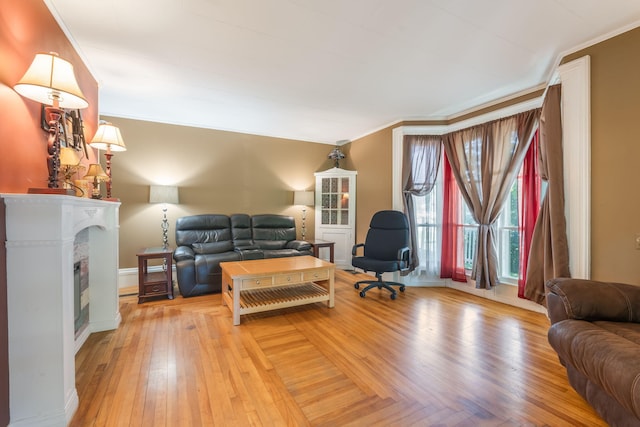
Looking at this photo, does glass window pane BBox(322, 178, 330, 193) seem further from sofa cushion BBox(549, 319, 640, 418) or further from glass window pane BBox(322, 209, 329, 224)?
sofa cushion BBox(549, 319, 640, 418)

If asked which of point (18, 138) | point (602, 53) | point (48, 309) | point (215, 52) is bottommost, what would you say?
point (48, 309)

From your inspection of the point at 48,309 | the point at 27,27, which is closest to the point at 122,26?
the point at 27,27

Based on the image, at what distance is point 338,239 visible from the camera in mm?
4922

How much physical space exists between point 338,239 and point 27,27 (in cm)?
426

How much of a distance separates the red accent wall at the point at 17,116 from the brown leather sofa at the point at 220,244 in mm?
1885

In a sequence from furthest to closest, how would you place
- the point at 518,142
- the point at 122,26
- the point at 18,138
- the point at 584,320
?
the point at 518,142
the point at 122,26
the point at 584,320
the point at 18,138

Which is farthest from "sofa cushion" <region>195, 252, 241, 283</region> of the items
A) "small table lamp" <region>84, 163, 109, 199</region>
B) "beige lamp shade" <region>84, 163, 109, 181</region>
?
"beige lamp shade" <region>84, 163, 109, 181</region>

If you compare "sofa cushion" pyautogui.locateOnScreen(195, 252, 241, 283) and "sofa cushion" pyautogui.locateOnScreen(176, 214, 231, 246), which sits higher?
"sofa cushion" pyautogui.locateOnScreen(176, 214, 231, 246)

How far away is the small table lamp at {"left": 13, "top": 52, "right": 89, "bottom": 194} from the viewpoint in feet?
4.33

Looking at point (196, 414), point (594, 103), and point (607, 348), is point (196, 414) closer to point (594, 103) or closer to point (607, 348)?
point (607, 348)

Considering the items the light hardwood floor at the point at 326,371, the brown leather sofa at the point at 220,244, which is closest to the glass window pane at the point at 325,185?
the brown leather sofa at the point at 220,244

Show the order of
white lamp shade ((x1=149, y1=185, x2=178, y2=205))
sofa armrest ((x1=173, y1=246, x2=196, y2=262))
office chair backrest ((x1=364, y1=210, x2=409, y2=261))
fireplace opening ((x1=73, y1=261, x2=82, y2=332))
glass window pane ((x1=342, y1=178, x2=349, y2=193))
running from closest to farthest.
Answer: fireplace opening ((x1=73, y1=261, x2=82, y2=332)) < sofa armrest ((x1=173, y1=246, x2=196, y2=262)) < office chair backrest ((x1=364, y1=210, x2=409, y2=261)) < white lamp shade ((x1=149, y1=185, x2=178, y2=205)) < glass window pane ((x1=342, y1=178, x2=349, y2=193))

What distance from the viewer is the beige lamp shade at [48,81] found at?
4.31 feet

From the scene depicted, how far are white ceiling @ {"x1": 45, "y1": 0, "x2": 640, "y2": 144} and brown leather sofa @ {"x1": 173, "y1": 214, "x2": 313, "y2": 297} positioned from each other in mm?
1719
